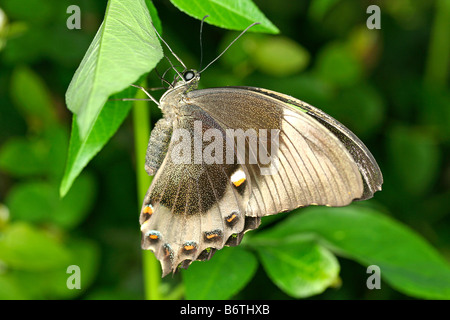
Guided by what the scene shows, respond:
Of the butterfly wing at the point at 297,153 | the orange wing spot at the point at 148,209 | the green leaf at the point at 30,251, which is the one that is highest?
the butterfly wing at the point at 297,153

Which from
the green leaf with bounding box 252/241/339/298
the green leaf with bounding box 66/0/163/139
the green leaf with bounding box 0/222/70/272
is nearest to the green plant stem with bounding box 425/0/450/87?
the green leaf with bounding box 252/241/339/298

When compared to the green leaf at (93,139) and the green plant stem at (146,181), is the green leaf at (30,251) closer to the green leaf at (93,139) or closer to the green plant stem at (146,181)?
the green plant stem at (146,181)

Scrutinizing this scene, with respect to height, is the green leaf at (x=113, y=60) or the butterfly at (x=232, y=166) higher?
the green leaf at (x=113, y=60)

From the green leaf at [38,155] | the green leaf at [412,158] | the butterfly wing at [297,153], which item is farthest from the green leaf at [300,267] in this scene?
the green leaf at [412,158]

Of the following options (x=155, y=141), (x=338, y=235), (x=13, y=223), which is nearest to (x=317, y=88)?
(x=338, y=235)

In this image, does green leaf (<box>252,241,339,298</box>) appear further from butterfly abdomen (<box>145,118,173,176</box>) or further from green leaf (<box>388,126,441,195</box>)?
green leaf (<box>388,126,441,195</box>)

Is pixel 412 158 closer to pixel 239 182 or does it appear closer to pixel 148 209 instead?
pixel 239 182

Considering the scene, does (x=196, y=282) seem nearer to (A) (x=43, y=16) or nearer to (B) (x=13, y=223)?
(B) (x=13, y=223)
